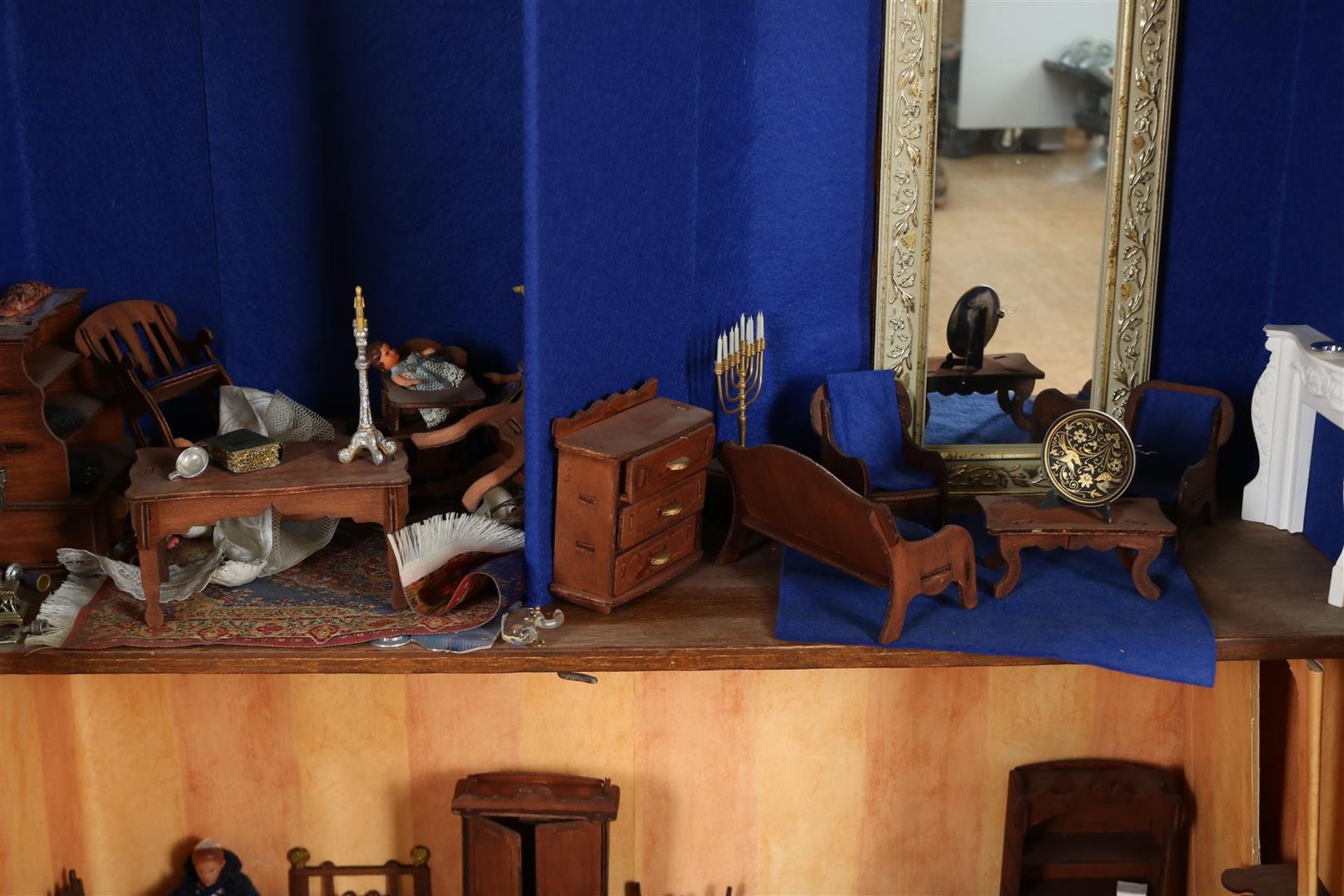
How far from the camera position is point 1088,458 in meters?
5.53

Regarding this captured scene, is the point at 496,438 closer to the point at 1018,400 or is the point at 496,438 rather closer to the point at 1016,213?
the point at 1018,400

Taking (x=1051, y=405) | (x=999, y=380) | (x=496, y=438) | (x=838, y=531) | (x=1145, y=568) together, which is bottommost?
(x=1145, y=568)

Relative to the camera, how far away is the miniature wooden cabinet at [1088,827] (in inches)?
247

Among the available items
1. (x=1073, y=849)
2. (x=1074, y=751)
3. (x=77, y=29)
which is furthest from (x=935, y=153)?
(x=77, y=29)

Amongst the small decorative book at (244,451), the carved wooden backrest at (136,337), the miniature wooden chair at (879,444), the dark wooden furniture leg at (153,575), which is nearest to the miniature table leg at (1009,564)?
the miniature wooden chair at (879,444)

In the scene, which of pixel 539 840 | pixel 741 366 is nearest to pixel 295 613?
pixel 539 840

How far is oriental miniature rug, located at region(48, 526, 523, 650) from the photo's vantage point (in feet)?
17.0

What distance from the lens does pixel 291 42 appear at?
248 inches

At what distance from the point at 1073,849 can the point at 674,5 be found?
3.82m

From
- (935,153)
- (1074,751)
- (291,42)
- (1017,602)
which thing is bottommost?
(1074,751)

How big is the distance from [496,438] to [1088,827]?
9.87ft

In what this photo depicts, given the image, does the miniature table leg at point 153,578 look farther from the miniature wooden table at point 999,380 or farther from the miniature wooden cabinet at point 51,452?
the miniature wooden table at point 999,380

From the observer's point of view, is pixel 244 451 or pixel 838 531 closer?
pixel 244 451

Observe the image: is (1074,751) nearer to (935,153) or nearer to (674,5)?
(935,153)
